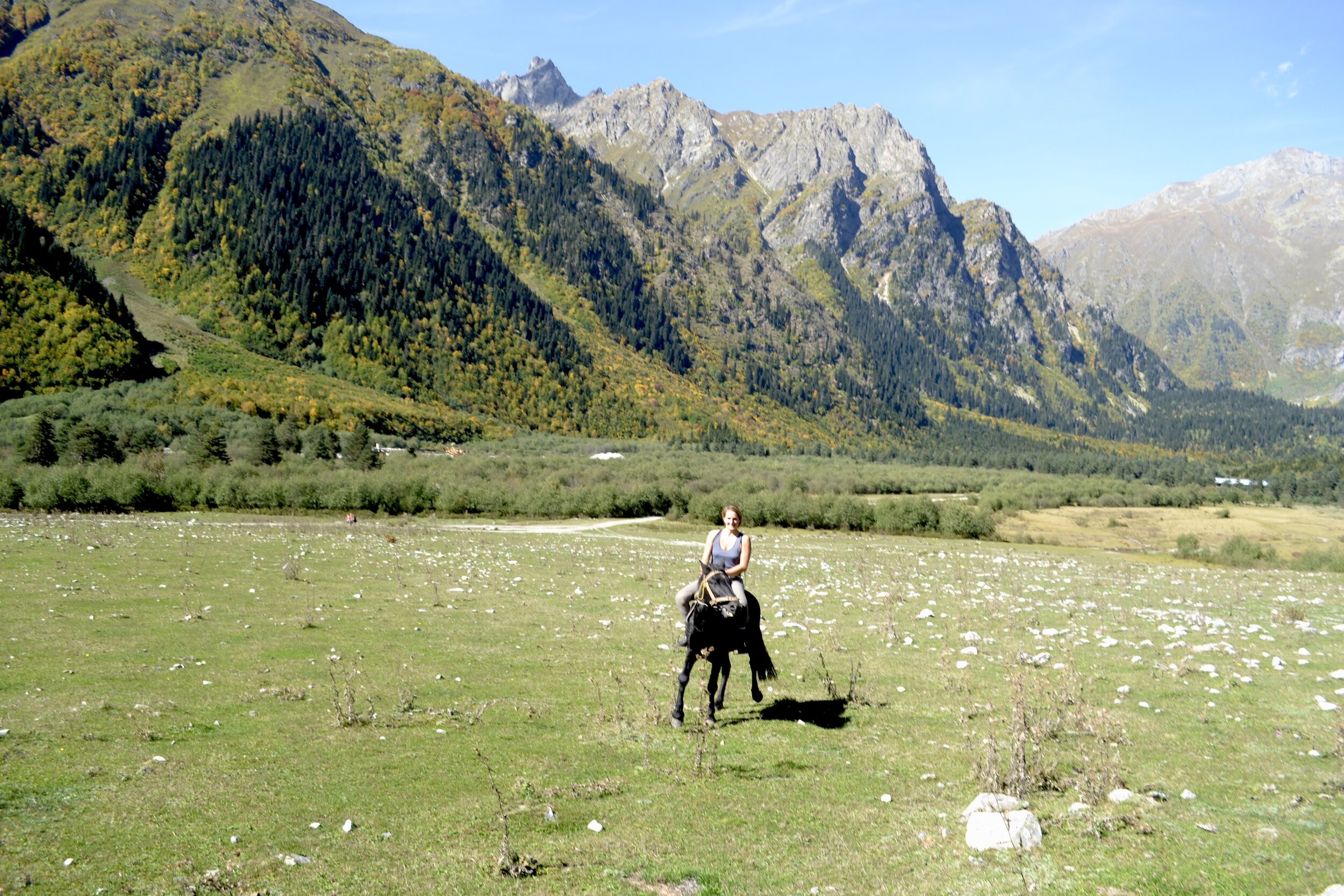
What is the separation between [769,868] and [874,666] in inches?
341

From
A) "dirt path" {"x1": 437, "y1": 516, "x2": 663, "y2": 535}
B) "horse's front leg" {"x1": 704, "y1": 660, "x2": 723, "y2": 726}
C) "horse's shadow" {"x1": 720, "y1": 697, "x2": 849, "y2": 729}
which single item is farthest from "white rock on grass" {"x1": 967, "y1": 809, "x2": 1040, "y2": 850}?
"dirt path" {"x1": 437, "y1": 516, "x2": 663, "y2": 535}

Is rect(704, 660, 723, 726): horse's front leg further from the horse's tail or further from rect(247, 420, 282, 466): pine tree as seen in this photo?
rect(247, 420, 282, 466): pine tree

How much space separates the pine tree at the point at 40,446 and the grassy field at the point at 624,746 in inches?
2224

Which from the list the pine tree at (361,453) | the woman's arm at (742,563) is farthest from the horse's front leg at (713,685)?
the pine tree at (361,453)

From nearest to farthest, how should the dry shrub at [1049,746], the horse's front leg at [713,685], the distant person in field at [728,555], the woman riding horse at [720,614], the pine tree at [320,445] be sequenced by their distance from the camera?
the dry shrub at [1049,746]
the woman riding horse at [720,614]
the horse's front leg at [713,685]
the distant person in field at [728,555]
the pine tree at [320,445]

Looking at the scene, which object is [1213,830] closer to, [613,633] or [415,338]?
[613,633]

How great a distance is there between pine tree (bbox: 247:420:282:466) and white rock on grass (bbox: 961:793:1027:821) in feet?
246

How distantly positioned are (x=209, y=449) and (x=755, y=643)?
73.4 m

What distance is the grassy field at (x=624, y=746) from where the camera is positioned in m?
6.64

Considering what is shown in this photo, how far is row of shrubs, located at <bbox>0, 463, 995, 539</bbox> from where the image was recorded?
54562 mm

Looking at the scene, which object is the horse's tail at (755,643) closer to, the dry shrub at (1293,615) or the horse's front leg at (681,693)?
the horse's front leg at (681,693)

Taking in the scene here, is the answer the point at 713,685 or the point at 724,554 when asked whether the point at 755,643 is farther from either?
the point at 724,554

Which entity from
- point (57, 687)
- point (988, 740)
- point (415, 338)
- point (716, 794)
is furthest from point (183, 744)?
point (415, 338)

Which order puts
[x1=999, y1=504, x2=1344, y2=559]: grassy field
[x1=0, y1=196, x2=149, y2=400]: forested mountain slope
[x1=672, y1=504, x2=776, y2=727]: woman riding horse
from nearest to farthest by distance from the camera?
1. [x1=672, y1=504, x2=776, y2=727]: woman riding horse
2. [x1=999, y1=504, x2=1344, y2=559]: grassy field
3. [x1=0, y1=196, x2=149, y2=400]: forested mountain slope
